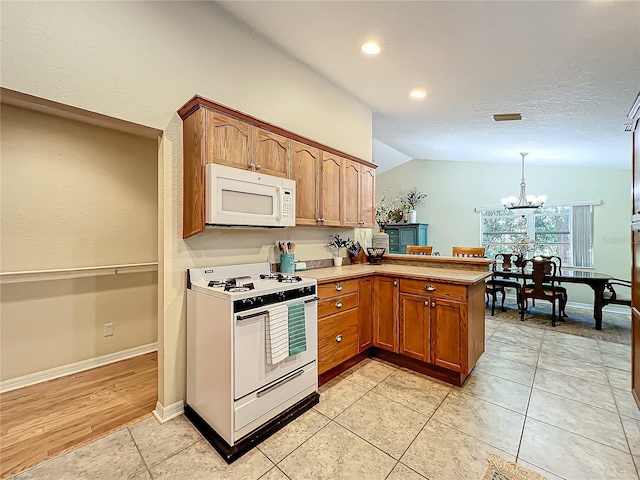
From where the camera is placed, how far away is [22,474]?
65.0 inches

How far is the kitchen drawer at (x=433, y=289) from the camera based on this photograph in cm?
256

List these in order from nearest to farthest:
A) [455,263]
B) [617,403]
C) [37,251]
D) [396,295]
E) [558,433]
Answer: [558,433] < [617,403] < [37,251] < [396,295] < [455,263]

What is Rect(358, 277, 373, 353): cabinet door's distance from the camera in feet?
9.71

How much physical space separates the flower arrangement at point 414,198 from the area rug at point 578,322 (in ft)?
10.3

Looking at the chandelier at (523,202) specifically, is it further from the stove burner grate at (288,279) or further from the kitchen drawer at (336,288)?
the stove burner grate at (288,279)

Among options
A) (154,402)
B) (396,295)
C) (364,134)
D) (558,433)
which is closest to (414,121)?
(364,134)

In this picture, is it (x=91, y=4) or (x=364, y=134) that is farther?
(x=364, y=134)

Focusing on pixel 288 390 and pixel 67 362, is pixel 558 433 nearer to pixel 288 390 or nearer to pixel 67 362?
pixel 288 390

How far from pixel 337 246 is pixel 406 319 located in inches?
47.6

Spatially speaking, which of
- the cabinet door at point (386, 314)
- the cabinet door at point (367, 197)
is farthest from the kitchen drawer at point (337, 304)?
the cabinet door at point (367, 197)

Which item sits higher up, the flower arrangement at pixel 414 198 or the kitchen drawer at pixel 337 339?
the flower arrangement at pixel 414 198

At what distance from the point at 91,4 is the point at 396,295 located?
3.22 meters

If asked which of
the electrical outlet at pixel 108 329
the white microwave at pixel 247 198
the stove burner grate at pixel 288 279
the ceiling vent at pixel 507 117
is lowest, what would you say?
the electrical outlet at pixel 108 329

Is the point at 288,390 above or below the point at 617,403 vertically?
above
